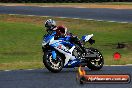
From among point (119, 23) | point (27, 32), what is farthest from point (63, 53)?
point (119, 23)

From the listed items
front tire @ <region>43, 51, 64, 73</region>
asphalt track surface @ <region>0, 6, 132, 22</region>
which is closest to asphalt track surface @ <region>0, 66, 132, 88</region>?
front tire @ <region>43, 51, 64, 73</region>

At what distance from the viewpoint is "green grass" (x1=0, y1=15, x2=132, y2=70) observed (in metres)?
20.3

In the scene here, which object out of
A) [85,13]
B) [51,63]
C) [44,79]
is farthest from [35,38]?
[44,79]

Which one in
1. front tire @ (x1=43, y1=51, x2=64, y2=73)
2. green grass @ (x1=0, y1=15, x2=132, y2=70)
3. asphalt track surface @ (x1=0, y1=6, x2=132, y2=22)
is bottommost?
asphalt track surface @ (x1=0, y1=6, x2=132, y2=22)

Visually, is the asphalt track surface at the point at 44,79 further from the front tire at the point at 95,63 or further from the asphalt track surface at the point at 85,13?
the asphalt track surface at the point at 85,13

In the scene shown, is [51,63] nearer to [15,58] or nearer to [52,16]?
[15,58]

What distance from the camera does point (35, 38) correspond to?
28.1 metres

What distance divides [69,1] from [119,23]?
1969 cm

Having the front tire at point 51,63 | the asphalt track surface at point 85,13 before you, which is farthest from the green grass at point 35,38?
the front tire at point 51,63

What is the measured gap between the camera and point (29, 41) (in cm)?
2714

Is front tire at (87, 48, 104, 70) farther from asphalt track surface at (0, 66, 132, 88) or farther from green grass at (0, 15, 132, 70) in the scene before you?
green grass at (0, 15, 132, 70)

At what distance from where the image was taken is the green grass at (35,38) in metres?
20.3

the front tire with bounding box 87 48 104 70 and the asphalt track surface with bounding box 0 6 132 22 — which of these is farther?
the asphalt track surface with bounding box 0 6 132 22

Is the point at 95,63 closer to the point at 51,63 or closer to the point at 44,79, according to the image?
the point at 51,63
